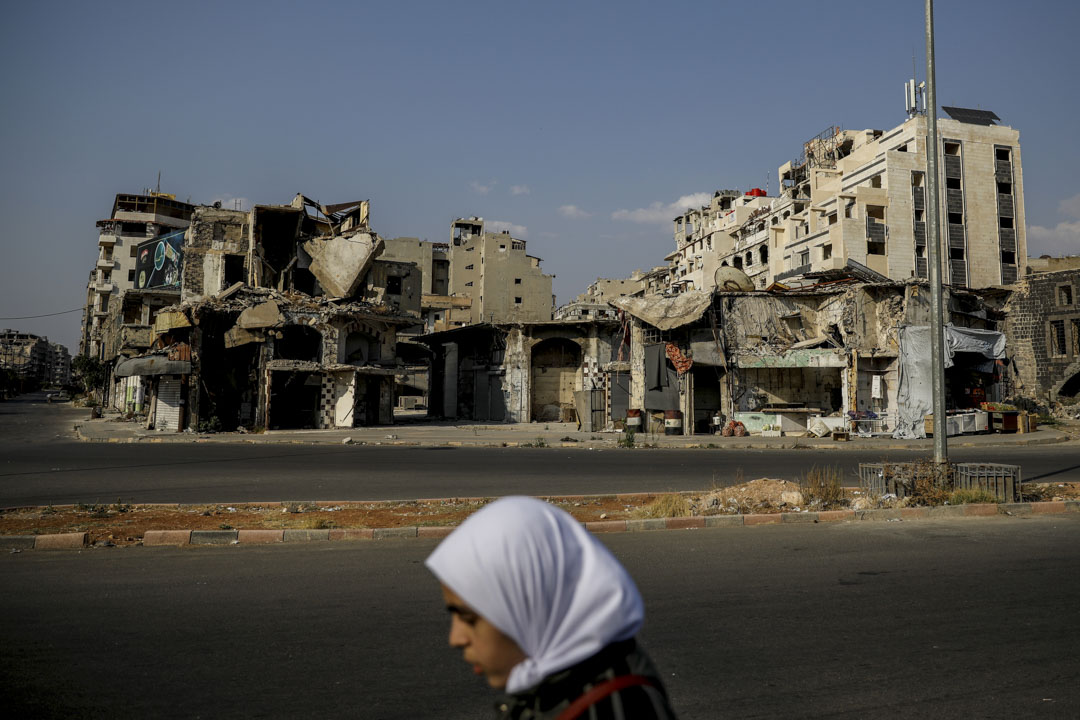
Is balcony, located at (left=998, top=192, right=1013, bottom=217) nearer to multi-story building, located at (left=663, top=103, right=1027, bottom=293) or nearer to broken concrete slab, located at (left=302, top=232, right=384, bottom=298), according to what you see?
multi-story building, located at (left=663, top=103, right=1027, bottom=293)

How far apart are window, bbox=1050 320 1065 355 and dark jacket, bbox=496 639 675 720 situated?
187 feet

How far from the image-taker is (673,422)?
2838 cm

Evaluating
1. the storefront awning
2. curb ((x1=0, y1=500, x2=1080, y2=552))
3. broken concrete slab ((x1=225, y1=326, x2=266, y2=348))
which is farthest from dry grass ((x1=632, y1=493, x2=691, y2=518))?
broken concrete slab ((x1=225, y1=326, x2=266, y2=348))

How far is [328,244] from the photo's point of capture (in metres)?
36.5

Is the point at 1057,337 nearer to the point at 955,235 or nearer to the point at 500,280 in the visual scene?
the point at 955,235

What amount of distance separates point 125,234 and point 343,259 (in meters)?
51.3

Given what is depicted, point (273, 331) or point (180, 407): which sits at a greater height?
point (273, 331)

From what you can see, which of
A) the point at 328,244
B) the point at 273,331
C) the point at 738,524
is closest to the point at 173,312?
the point at 273,331

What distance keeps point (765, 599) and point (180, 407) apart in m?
28.4

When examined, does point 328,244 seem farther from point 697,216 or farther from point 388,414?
point 697,216

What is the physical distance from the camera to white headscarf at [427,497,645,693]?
1376 mm

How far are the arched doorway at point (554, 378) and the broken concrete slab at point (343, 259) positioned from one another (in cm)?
1065

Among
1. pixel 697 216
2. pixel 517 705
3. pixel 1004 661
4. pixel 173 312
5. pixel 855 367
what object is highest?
pixel 697 216

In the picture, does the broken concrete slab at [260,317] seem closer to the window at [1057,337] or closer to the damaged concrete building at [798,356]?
the damaged concrete building at [798,356]
